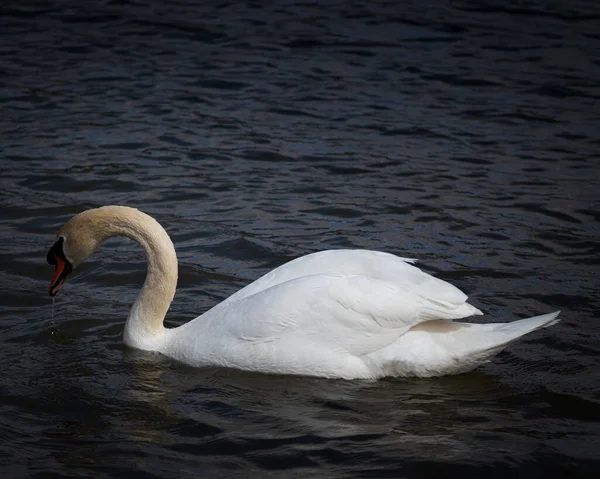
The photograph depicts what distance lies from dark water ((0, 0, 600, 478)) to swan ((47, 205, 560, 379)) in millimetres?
132

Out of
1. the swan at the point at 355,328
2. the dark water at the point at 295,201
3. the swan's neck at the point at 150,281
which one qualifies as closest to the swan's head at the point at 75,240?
the swan's neck at the point at 150,281

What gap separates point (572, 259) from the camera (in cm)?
807

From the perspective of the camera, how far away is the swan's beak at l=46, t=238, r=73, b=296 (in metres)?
6.65

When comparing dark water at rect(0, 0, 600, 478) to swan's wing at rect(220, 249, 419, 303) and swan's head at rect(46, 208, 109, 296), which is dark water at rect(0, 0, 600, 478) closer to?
swan's head at rect(46, 208, 109, 296)

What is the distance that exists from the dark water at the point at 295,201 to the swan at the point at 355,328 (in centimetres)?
13

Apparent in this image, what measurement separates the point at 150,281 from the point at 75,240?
55 cm

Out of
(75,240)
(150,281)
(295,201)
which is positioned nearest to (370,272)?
(150,281)

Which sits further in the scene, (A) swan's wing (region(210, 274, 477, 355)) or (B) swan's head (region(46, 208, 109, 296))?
(B) swan's head (region(46, 208, 109, 296))

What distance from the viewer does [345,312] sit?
5926mm

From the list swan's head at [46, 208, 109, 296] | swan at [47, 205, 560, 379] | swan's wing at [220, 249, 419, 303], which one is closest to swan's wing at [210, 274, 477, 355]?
swan at [47, 205, 560, 379]

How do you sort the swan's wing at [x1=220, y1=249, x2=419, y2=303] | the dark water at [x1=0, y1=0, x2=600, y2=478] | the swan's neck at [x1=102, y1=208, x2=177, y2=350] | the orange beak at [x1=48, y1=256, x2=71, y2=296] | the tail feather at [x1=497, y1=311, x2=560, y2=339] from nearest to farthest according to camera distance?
the dark water at [x1=0, y1=0, x2=600, y2=478] → the tail feather at [x1=497, y1=311, x2=560, y2=339] → the swan's wing at [x1=220, y1=249, x2=419, y2=303] → the swan's neck at [x1=102, y1=208, x2=177, y2=350] → the orange beak at [x1=48, y1=256, x2=71, y2=296]

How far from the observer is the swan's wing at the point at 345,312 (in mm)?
5887

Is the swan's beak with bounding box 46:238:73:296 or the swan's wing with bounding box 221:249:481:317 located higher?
the swan's wing with bounding box 221:249:481:317

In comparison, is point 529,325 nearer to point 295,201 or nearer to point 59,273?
point 59,273
